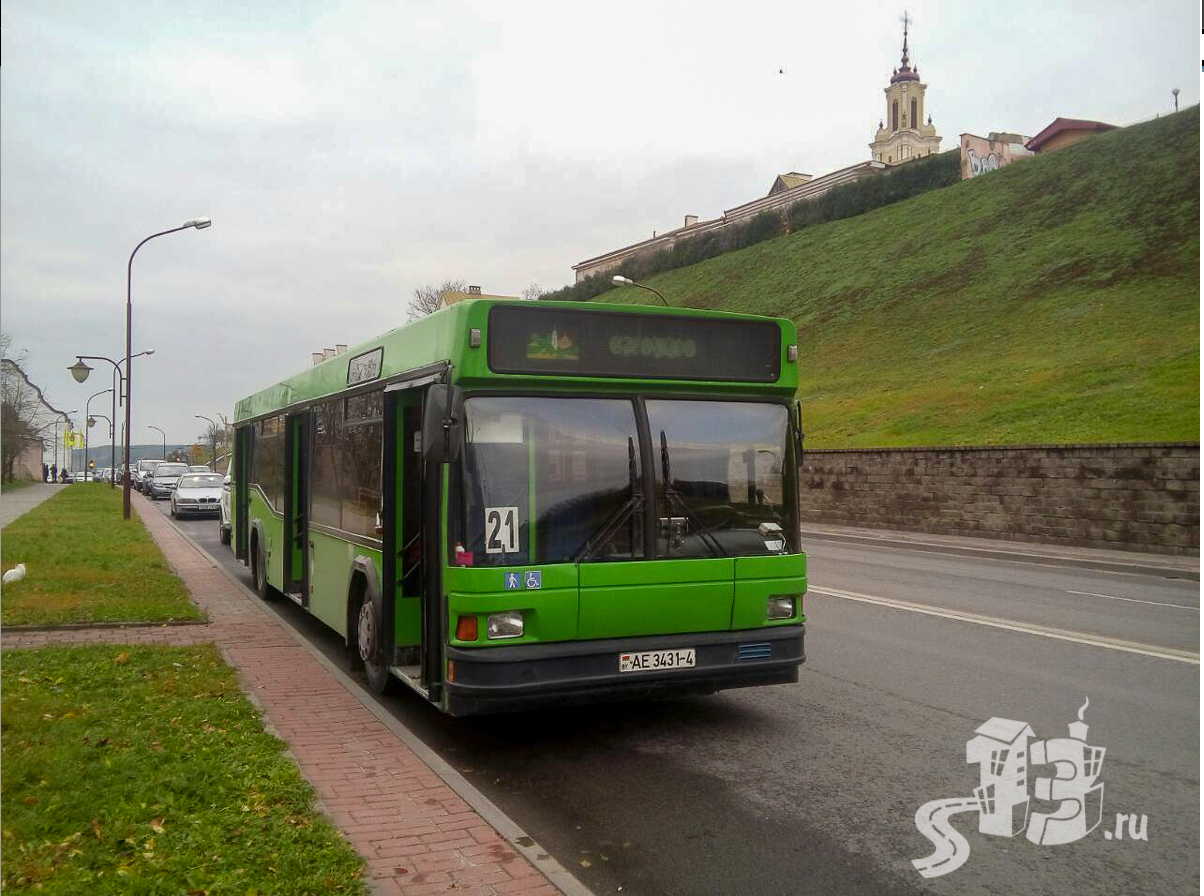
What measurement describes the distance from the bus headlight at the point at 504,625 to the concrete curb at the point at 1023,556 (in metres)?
14.6

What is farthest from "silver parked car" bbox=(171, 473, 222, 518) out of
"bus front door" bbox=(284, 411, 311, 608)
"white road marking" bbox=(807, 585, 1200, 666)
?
"white road marking" bbox=(807, 585, 1200, 666)

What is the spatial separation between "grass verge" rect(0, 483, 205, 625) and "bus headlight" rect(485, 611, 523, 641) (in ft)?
20.2

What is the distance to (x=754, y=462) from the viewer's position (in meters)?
6.94

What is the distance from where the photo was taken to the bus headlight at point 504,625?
619cm

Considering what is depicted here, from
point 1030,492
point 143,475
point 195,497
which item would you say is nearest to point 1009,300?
point 1030,492

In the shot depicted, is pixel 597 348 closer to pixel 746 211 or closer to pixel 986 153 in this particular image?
pixel 986 153

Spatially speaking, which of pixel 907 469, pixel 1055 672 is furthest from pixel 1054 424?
pixel 1055 672

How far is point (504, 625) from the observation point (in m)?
6.21

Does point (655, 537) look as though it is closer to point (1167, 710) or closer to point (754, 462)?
point (754, 462)

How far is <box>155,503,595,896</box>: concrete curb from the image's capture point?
4527mm

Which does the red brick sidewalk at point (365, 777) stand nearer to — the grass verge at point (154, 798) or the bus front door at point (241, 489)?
the grass verge at point (154, 798)

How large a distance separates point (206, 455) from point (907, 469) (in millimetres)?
103735

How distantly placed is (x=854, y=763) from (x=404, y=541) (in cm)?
335

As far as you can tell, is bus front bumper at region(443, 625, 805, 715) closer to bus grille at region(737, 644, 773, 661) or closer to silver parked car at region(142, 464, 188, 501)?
bus grille at region(737, 644, 773, 661)
